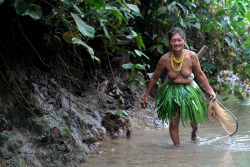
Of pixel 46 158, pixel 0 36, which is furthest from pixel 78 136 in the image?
pixel 0 36

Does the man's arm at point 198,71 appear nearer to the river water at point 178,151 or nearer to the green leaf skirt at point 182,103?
the green leaf skirt at point 182,103

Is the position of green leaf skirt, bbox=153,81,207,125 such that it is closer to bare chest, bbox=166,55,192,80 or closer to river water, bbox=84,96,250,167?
bare chest, bbox=166,55,192,80

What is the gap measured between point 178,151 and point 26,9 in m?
2.10

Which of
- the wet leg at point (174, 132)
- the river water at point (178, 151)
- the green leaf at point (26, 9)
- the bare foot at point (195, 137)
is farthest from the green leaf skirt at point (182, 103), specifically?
the green leaf at point (26, 9)

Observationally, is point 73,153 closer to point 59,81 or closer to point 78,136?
point 78,136

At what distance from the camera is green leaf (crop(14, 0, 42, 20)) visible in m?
2.38

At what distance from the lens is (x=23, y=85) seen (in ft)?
10.6

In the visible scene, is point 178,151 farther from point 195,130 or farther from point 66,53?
point 66,53

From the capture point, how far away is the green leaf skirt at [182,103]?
12.4 feet

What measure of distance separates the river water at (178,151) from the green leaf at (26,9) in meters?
1.46

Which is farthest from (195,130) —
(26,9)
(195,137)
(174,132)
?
(26,9)

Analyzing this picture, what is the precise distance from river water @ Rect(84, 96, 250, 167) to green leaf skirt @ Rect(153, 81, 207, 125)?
0.35 meters

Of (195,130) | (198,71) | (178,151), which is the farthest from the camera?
(195,130)

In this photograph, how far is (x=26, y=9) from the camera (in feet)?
7.87
